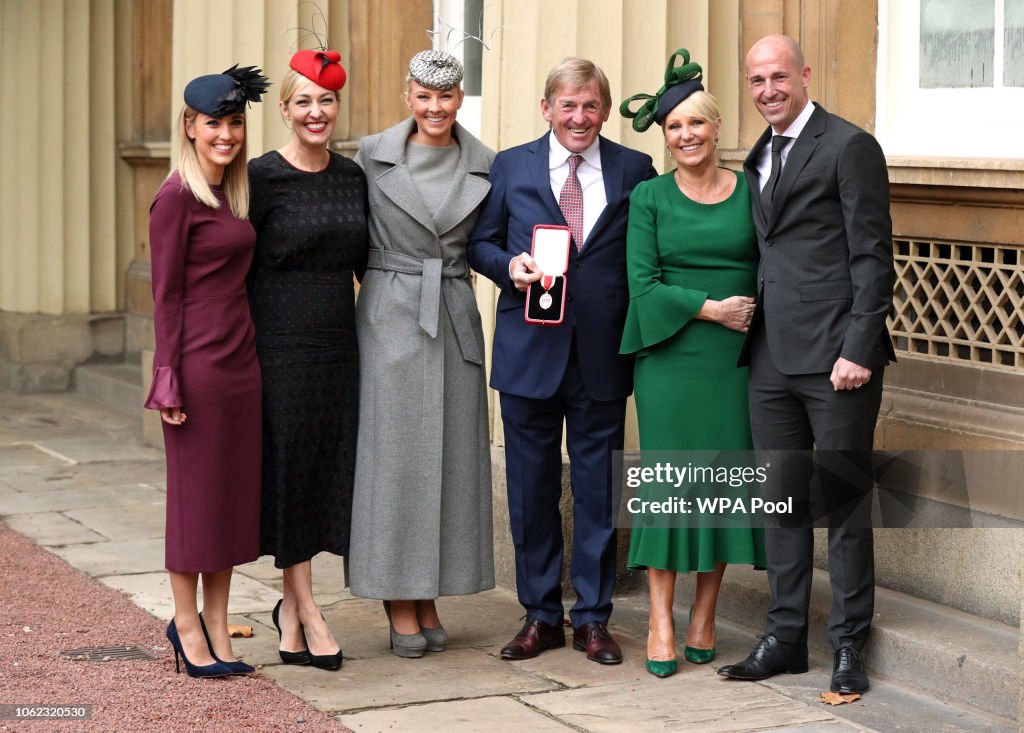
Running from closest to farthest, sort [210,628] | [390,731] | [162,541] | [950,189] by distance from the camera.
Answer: [390,731] → [210,628] → [950,189] → [162,541]

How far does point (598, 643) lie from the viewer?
222 inches

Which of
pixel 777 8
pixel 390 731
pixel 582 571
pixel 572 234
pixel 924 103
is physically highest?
pixel 777 8

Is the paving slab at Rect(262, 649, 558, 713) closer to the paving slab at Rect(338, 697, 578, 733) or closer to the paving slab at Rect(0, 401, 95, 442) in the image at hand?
the paving slab at Rect(338, 697, 578, 733)

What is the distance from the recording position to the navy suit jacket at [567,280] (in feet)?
18.2

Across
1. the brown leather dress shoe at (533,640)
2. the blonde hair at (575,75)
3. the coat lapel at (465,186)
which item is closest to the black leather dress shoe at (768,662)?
the brown leather dress shoe at (533,640)


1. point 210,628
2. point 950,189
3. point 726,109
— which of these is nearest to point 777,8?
point 726,109

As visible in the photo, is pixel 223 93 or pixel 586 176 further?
pixel 586 176

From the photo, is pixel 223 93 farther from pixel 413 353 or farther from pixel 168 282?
pixel 413 353

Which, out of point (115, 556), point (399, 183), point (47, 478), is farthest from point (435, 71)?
point (47, 478)

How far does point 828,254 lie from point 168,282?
2.13 m

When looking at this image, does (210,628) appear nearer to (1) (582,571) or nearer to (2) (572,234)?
(1) (582,571)

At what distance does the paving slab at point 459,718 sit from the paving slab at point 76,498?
376 cm

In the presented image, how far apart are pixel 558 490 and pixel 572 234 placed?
96cm

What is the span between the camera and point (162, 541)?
7527 mm
